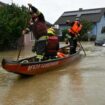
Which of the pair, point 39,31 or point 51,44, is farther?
point 51,44

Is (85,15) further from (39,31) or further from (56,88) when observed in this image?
(56,88)

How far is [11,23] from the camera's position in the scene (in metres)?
26.4

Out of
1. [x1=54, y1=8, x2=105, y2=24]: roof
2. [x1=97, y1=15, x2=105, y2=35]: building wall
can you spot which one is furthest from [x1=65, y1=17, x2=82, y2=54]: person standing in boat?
[x1=97, y1=15, x2=105, y2=35]: building wall

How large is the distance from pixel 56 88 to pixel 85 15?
50621 mm

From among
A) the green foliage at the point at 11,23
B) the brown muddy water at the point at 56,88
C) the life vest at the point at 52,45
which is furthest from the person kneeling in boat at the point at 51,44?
the green foliage at the point at 11,23

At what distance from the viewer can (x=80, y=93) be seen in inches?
396

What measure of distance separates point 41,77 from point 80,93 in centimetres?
319

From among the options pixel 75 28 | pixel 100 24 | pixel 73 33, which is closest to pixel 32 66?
pixel 75 28

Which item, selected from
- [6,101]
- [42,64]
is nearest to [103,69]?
[42,64]

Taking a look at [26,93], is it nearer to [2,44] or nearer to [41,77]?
[41,77]

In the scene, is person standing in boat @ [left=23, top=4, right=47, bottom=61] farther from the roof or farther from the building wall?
the building wall

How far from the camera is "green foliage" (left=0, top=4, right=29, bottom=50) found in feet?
85.7

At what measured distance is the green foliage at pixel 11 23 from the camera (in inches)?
1028

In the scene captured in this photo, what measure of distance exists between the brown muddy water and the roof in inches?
1727
